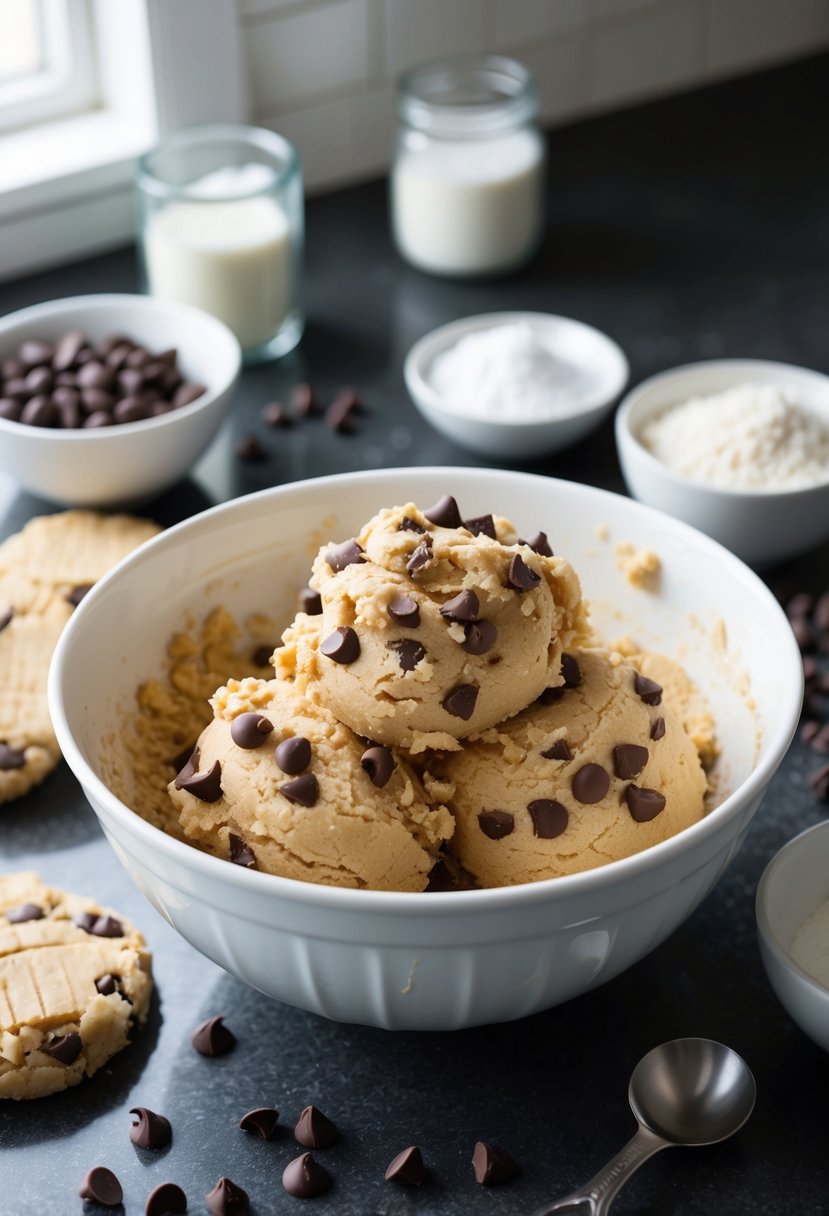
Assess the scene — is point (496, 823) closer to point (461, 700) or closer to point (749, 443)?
point (461, 700)

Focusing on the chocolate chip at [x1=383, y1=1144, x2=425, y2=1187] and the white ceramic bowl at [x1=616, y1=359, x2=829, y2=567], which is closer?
the chocolate chip at [x1=383, y1=1144, x2=425, y2=1187]

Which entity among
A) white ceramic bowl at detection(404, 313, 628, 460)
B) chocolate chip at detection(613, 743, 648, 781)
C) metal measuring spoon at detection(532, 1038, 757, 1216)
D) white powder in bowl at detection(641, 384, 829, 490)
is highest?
chocolate chip at detection(613, 743, 648, 781)

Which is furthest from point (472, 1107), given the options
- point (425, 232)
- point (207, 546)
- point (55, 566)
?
point (425, 232)

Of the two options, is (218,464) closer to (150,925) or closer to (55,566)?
(55,566)

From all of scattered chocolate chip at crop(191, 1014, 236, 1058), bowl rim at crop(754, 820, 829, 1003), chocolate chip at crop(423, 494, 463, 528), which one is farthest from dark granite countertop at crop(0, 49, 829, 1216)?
chocolate chip at crop(423, 494, 463, 528)

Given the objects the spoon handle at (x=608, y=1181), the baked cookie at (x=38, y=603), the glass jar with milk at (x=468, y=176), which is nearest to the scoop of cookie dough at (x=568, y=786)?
the spoon handle at (x=608, y=1181)

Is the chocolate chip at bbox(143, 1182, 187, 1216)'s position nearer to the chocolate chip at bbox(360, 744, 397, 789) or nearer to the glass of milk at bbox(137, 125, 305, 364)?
the chocolate chip at bbox(360, 744, 397, 789)

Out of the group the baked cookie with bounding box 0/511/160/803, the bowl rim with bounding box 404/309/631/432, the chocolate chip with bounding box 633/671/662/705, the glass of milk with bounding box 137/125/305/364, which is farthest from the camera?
the glass of milk with bounding box 137/125/305/364
